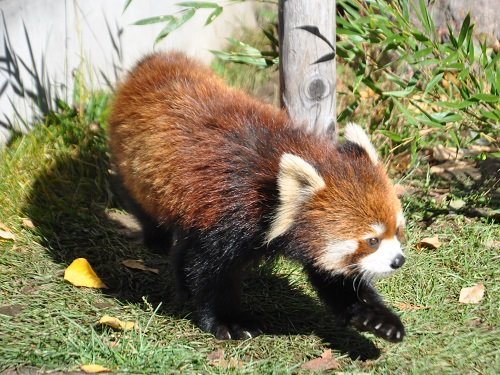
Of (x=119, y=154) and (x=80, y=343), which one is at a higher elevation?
(x=119, y=154)

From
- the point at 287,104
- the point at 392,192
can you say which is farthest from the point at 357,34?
the point at 392,192

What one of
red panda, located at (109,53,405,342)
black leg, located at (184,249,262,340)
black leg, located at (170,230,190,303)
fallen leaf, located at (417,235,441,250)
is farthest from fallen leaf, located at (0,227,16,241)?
fallen leaf, located at (417,235,441,250)

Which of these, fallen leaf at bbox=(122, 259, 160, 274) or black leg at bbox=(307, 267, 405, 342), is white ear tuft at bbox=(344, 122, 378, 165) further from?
fallen leaf at bbox=(122, 259, 160, 274)

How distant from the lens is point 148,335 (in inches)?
141

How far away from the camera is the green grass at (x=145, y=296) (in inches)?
134

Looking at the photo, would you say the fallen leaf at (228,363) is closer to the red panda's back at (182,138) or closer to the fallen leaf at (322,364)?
the fallen leaf at (322,364)

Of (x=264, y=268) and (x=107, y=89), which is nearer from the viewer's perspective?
(x=264, y=268)

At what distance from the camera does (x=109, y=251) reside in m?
4.44

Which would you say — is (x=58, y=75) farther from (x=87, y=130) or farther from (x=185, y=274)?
(x=185, y=274)

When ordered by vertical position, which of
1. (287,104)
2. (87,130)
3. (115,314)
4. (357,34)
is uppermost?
(357,34)

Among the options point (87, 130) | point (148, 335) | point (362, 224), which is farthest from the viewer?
point (87, 130)

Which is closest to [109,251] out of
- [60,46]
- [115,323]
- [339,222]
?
[115,323]

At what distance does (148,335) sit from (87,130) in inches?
72.7

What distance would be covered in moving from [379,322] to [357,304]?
0.17 metres
